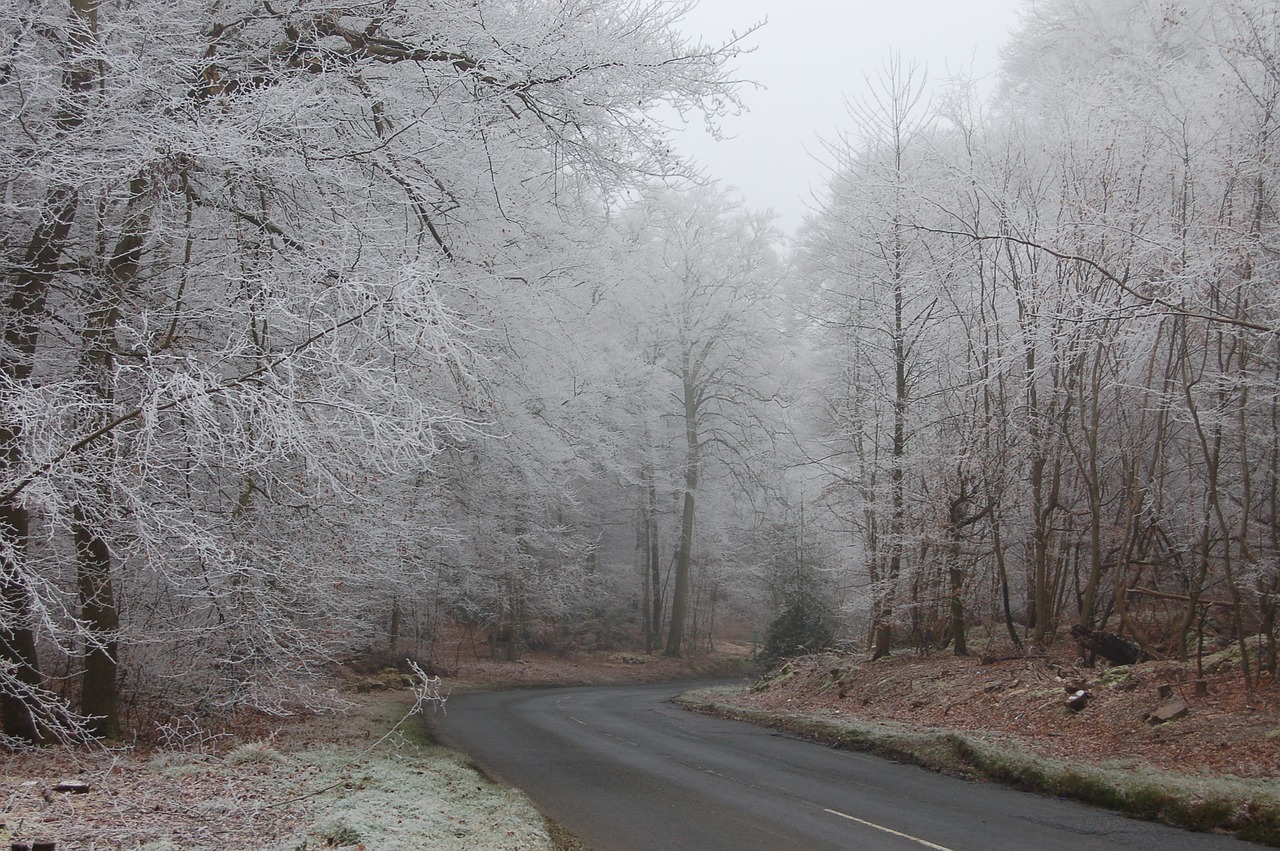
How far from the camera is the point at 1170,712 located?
1006cm

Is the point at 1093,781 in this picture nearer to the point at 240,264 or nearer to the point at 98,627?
the point at 240,264

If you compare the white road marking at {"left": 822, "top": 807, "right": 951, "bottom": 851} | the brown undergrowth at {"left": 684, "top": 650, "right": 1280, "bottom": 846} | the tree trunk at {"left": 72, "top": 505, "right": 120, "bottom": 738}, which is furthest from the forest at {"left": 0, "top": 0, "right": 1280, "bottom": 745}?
the white road marking at {"left": 822, "top": 807, "right": 951, "bottom": 851}

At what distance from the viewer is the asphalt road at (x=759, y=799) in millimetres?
6789

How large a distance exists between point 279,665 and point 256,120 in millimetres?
6102

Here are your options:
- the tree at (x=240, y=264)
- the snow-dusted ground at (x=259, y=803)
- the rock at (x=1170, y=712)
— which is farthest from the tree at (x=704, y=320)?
the snow-dusted ground at (x=259, y=803)

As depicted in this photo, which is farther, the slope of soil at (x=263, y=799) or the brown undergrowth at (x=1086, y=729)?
the brown undergrowth at (x=1086, y=729)

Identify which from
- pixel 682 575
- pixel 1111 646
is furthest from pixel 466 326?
pixel 682 575

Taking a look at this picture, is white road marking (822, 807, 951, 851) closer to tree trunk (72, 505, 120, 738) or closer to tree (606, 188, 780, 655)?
tree trunk (72, 505, 120, 738)

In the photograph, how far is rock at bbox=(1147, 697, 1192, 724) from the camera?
32.9 ft

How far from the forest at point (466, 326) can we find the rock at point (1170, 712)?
116 centimetres

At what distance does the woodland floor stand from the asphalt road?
75cm

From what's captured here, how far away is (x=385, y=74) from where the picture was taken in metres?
8.85

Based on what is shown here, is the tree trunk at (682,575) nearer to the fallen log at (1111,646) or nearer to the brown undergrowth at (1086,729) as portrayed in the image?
the brown undergrowth at (1086,729)

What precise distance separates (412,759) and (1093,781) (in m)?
6.67
